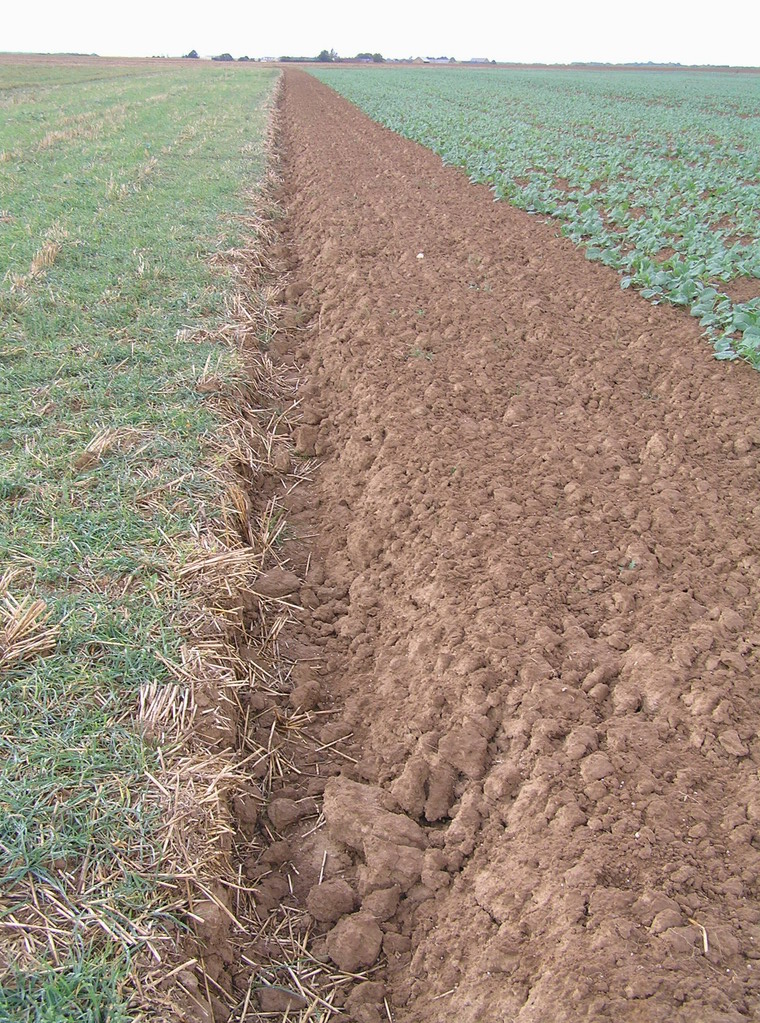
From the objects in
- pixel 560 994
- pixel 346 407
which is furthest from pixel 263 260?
pixel 560 994

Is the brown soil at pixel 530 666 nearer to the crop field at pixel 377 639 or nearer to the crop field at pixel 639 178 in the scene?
the crop field at pixel 377 639

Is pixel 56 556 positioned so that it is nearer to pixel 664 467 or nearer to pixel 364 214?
pixel 664 467

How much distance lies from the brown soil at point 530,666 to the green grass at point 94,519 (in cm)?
67

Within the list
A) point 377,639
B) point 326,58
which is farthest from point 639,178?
point 326,58

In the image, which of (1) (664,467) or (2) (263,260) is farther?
(2) (263,260)

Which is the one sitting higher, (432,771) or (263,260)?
(263,260)

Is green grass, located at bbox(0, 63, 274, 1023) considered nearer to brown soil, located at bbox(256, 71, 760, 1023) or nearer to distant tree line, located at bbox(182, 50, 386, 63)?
brown soil, located at bbox(256, 71, 760, 1023)

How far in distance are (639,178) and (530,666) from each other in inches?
417

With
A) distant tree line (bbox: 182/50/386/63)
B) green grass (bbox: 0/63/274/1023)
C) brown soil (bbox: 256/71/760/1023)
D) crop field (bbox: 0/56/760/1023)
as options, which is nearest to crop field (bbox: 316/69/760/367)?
crop field (bbox: 0/56/760/1023)

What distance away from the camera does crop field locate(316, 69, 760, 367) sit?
239 inches

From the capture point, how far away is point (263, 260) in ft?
23.5

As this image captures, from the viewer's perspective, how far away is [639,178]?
35.2ft

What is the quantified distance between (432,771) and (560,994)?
2.80ft

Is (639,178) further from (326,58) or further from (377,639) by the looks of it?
(326,58)
